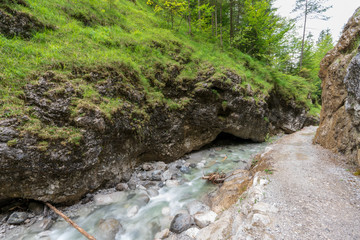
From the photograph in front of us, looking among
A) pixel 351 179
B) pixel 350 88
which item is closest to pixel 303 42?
pixel 350 88

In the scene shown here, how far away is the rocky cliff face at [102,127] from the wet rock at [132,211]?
1.47m

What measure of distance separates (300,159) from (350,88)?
9.77 feet

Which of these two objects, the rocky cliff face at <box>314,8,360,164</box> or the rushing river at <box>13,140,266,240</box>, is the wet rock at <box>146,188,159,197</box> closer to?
the rushing river at <box>13,140,266,240</box>

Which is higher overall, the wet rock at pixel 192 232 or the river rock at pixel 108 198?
the wet rock at pixel 192 232

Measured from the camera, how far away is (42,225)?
4.05 m

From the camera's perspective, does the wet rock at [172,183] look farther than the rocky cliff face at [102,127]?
Yes

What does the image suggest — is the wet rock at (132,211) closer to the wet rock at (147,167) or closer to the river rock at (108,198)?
the river rock at (108,198)

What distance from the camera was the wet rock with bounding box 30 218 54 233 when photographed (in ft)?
13.0

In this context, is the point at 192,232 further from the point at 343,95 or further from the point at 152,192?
the point at 343,95

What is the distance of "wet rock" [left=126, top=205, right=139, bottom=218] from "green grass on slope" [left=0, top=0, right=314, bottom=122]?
381 cm

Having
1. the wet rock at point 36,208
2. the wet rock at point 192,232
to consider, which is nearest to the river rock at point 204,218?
the wet rock at point 192,232

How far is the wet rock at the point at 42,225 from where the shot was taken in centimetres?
397

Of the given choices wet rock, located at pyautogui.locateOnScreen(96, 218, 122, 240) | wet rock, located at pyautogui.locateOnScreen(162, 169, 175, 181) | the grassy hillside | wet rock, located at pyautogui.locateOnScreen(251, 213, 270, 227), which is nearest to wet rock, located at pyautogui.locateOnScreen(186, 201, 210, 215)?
wet rock, located at pyautogui.locateOnScreen(162, 169, 175, 181)

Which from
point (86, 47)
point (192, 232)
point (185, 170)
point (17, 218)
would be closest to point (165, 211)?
point (192, 232)
